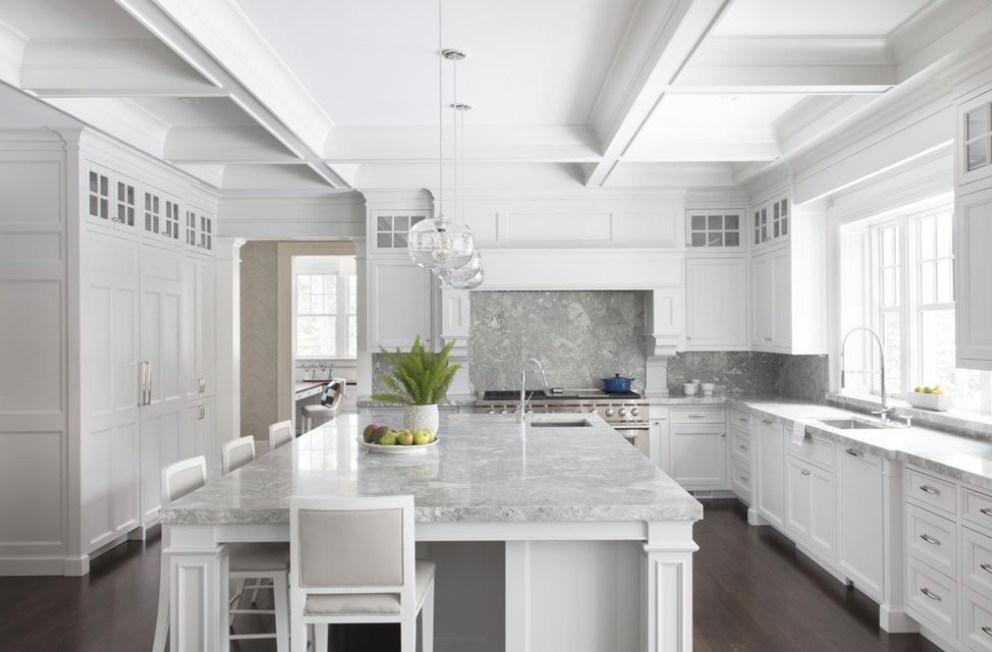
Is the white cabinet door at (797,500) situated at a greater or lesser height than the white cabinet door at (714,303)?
lesser

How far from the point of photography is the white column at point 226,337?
6633 mm

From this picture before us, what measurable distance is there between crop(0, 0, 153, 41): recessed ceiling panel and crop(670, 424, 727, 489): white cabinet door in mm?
4917

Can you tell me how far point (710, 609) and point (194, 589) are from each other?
2.62 metres

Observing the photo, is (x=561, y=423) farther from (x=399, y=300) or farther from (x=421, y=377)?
(x=399, y=300)

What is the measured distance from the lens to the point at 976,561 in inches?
115

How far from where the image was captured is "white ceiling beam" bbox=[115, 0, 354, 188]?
2.83m

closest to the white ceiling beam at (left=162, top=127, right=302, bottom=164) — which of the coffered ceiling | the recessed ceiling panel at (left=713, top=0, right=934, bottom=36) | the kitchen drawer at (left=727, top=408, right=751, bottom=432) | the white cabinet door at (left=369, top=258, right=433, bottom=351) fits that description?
the coffered ceiling

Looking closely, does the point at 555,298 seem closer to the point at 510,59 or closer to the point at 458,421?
the point at 458,421

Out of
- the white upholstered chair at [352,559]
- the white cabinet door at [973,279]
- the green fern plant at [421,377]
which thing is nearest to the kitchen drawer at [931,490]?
the white cabinet door at [973,279]

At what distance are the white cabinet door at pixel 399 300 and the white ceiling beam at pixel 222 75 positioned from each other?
1140 millimetres

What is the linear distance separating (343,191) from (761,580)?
463 centimetres

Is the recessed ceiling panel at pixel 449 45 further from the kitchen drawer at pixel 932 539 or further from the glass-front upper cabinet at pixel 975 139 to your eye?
the kitchen drawer at pixel 932 539

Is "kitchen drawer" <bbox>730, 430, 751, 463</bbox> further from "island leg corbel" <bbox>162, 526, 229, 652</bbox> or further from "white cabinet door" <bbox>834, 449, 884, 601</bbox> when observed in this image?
"island leg corbel" <bbox>162, 526, 229, 652</bbox>

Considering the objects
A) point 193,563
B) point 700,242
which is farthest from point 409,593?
point 700,242
